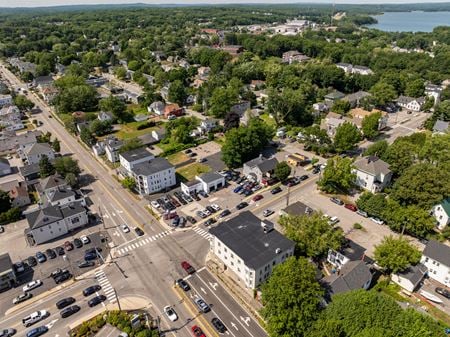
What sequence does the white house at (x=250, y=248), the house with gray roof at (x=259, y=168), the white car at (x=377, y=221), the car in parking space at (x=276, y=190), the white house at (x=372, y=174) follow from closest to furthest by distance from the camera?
the white house at (x=250, y=248)
the white car at (x=377, y=221)
the white house at (x=372, y=174)
the car in parking space at (x=276, y=190)
the house with gray roof at (x=259, y=168)

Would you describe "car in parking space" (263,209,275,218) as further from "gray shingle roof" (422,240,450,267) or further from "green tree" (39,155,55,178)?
"green tree" (39,155,55,178)

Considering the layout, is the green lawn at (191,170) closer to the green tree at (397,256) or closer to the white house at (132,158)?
the white house at (132,158)

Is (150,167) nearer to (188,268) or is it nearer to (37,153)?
(188,268)

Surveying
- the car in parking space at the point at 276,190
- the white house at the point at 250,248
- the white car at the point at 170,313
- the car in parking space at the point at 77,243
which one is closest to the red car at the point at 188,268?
the white house at the point at 250,248

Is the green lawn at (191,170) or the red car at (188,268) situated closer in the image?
the red car at (188,268)

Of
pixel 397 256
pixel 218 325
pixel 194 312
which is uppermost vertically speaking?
pixel 397 256

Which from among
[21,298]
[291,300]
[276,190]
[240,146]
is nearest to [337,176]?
[276,190]

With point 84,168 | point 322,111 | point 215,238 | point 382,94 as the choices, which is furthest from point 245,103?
point 215,238

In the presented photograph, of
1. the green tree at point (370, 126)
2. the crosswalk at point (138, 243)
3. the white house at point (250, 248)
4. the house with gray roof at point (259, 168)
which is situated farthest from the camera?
the green tree at point (370, 126)
